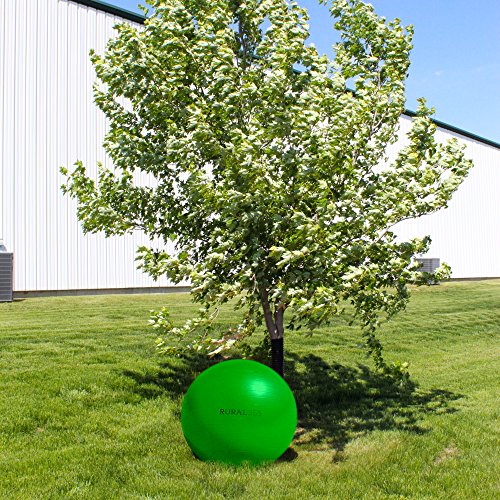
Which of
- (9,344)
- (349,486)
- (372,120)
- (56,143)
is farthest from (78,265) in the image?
(349,486)

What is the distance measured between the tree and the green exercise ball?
37.5 inches

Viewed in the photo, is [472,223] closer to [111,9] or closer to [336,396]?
[111,9]

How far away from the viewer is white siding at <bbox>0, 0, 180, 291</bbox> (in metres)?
22.1

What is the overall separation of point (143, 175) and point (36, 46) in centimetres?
669

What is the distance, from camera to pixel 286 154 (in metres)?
7.82

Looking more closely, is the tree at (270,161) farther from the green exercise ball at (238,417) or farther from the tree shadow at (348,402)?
the tree shadow at (348,402)

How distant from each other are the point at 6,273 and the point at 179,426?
15058mm

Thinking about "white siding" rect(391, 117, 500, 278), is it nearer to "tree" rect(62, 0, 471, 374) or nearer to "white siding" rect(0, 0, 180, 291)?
"white siding" rect(0, 0, 180, 291)

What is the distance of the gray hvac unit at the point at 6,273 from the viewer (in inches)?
832

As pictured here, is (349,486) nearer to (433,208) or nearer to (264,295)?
(264,295)

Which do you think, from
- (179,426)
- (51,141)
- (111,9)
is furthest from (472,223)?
(179,426)

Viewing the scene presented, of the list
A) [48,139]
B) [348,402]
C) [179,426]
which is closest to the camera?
[179,426]

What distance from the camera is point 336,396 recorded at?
11641 mm

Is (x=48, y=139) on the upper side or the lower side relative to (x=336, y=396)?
upper
